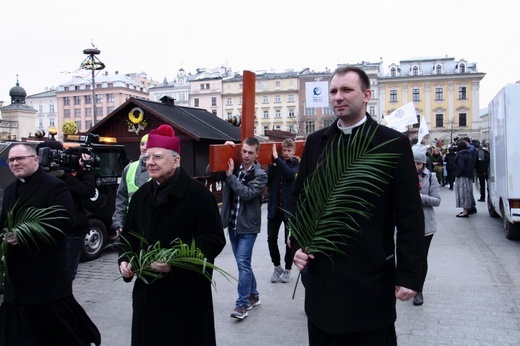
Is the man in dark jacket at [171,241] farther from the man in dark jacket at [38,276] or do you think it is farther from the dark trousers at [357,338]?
the dark trousers at [357,338]

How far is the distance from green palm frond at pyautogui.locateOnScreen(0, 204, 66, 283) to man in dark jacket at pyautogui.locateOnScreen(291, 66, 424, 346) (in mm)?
2238

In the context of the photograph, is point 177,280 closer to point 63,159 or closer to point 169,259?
point 169,259

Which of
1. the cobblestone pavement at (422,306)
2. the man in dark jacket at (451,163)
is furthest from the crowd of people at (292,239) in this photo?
the man in dark jacket at (451,163)

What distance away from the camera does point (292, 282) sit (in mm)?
7336

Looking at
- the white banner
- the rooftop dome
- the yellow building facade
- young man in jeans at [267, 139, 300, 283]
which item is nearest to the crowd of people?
young man in jeans at [267, 139, 300, 283]

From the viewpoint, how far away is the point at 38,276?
161 inches

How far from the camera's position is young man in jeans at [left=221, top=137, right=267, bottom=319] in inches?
226

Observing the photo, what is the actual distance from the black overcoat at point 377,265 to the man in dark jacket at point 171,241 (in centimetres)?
109

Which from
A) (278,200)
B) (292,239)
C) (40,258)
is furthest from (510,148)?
(40,258)

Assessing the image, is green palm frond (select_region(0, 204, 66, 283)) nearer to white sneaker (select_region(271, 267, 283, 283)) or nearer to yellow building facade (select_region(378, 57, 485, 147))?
white sneaker (select_region(271, 267, 283, 283))

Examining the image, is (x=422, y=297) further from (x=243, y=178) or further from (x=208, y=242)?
(x=208, y=242)

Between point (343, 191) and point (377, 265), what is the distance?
0.45 meters

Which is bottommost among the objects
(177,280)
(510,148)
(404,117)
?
(177,280)

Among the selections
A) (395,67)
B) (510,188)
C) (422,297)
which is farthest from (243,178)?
(395,67)
